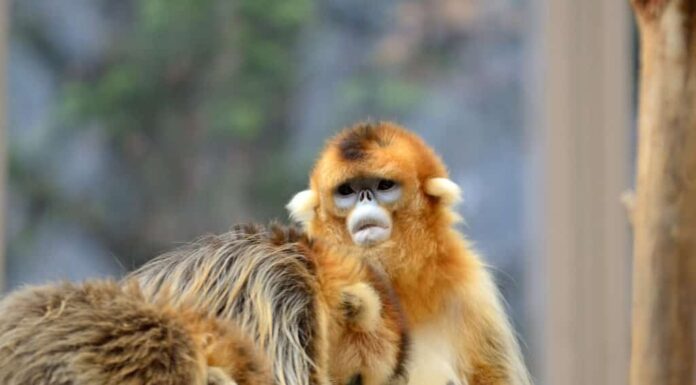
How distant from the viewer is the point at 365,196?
362 centimetres

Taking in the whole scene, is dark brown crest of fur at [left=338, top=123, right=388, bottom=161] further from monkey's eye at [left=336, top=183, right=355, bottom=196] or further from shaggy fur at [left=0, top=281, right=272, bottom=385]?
shaggy fur at [left=0, top=281, right=272, bottom=385]

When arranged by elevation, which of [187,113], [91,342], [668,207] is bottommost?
[91,342]

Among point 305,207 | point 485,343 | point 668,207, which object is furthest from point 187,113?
point 668,207

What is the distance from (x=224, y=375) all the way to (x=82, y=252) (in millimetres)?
3563

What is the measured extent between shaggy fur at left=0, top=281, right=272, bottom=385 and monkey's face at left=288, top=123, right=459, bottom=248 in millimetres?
1033

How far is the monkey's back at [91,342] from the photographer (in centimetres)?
233

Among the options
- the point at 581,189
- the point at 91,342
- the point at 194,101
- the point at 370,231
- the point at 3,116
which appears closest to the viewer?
the point at 91,342

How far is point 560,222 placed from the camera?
641 centimetres

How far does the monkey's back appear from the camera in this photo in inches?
91.9

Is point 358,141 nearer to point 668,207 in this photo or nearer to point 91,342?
point 668,207

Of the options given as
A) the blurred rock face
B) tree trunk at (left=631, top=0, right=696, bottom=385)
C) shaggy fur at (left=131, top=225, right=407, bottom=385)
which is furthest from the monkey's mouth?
the blurred rock face

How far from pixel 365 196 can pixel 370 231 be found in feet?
0.35

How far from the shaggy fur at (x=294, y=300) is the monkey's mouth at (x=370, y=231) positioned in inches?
23.4

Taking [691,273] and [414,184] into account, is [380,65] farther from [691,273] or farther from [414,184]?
[691,273]
